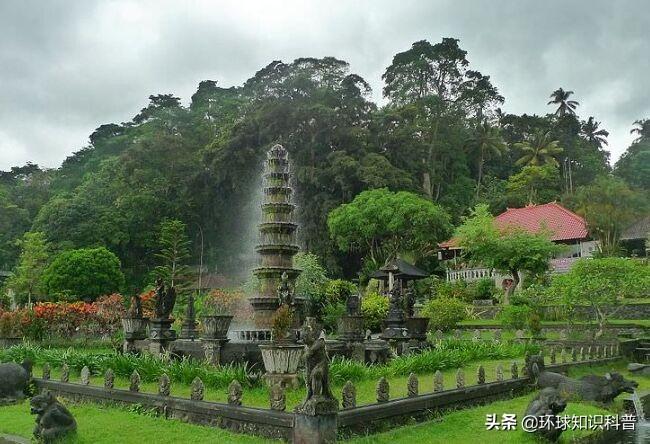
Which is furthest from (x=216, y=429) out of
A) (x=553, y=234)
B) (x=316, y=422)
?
(x=553, y=234)

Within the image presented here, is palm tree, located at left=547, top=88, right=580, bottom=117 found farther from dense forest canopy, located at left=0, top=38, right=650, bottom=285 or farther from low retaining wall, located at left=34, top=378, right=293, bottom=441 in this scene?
low retaining wall, located at left=34, top=378, right=293, bottom=441

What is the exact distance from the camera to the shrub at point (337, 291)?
35.5 metres

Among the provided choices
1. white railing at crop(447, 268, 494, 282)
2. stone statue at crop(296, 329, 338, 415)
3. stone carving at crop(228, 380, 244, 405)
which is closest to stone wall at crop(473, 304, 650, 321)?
white railing at crop(447, 268, 494, 282)

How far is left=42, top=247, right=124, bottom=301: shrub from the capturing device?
41.2 m

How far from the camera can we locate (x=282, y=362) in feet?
A: 42.8

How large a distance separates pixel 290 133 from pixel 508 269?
2004cm

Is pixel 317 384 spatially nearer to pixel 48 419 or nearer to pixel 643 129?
pixel 48 419

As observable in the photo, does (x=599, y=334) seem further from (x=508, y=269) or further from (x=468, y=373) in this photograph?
(x=508, y=269)

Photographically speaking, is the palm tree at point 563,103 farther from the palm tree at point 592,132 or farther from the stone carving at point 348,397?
the stone carving at point 348,397

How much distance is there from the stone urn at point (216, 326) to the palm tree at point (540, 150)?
51687 millimetres

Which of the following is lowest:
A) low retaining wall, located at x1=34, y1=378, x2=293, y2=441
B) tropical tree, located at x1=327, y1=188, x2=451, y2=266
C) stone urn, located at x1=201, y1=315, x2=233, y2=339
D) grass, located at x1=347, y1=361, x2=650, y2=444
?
grass, located at x1=347, y1=361, x2=650, y2=444

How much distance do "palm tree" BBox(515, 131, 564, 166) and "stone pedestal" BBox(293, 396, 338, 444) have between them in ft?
187

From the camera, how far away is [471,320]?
116ft

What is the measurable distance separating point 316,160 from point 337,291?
54.5ft
